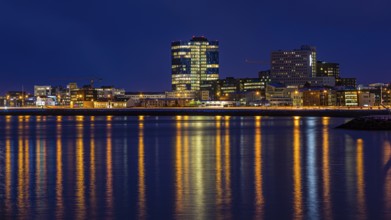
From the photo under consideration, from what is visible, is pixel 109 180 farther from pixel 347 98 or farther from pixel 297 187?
pixel 347 98

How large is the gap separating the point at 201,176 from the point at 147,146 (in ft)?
56.8

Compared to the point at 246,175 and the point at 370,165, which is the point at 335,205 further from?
the point at 370,165

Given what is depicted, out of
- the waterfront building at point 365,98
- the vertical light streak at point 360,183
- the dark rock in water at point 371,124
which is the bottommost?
the vertical light streak at point 360,183

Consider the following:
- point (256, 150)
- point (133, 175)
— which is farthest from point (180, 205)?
point (256, 150)

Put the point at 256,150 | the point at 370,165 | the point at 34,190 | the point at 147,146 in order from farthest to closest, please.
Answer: the point at 147,146 < the point at 256,150 < the point at 370,165 < the point at 34,190

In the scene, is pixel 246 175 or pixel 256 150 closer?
pixel 246 175

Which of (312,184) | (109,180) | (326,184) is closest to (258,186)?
(312,184)

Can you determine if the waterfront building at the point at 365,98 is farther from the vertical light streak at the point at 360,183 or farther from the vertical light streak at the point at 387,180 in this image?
the vertical light streak at the point at 360,183

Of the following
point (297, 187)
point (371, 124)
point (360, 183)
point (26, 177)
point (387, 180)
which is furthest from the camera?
point (371, 124)

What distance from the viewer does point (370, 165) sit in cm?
2739

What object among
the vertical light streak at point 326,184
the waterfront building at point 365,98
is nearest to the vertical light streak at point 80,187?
the vertical light streak at point 326,184

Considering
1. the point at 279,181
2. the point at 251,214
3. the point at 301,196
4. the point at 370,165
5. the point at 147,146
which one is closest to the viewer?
the point at 251,214

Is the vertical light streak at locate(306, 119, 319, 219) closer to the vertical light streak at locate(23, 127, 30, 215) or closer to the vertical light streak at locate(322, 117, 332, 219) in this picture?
the vertical light streak at locate(322, 117, 332, 219)

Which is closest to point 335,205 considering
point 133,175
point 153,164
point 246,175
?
point 246,175
